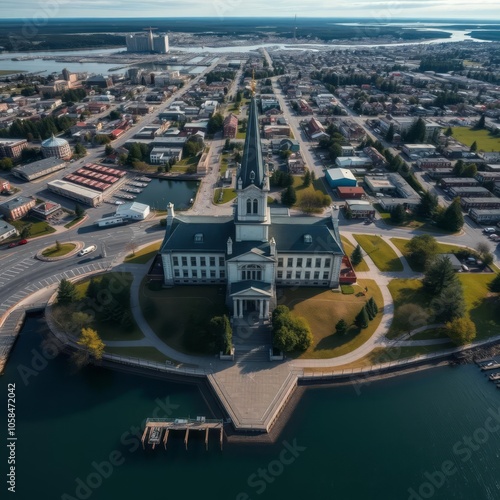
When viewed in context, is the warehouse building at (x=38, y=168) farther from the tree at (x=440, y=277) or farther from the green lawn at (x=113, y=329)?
the tree at (x=440, y=277)

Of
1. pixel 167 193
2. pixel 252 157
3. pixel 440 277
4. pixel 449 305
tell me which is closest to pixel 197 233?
pixel 252 157

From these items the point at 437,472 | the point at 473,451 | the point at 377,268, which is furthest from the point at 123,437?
the point at 377,268

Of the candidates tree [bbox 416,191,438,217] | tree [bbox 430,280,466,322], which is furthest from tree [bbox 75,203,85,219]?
tree [bbox 416,191,438,217]

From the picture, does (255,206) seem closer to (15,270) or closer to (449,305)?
(449,305)

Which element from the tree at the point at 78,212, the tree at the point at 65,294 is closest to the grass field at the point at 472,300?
the tree at the point at 65,294

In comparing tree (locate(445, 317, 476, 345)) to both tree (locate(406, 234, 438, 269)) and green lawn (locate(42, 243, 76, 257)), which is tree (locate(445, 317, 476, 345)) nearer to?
tree (locate(406, 234, 438, 269))

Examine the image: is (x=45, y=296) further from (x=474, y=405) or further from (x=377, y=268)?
(x=474, y=405)
